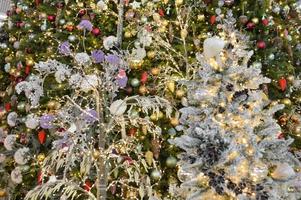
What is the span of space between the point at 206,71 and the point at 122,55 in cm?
193

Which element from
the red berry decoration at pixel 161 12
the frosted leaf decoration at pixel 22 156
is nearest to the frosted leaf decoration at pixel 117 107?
the red berry decoration at pixel 161 12

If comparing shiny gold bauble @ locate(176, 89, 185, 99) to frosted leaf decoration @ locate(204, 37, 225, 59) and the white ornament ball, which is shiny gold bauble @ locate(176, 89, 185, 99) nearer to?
the white ornament ball

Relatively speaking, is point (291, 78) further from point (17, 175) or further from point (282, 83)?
point (17, 175)

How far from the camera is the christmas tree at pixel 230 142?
3930mm

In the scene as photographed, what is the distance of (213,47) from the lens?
14.0 feet

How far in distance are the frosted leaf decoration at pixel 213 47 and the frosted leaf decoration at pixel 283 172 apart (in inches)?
40.3

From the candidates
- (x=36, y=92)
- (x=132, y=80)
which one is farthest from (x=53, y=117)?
(x=132, y=80)

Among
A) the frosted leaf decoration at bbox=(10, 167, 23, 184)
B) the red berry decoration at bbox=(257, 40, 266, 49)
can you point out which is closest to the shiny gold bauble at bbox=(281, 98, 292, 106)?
the red berry decoration at bbox=(257, 40, 266, 49)

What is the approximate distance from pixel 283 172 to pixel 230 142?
1.67 feet

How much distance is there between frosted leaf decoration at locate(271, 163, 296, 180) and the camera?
13.2ft

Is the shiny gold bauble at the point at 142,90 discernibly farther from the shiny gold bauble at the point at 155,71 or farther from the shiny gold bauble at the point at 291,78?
the shiny gold bauble at the point at 291,78

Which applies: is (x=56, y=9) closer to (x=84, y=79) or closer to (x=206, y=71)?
(x=84, y=79)

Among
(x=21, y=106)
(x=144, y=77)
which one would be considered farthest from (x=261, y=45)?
(x=21, y=106)

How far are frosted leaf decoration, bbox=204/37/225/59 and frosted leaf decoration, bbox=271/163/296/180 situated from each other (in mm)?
1025
